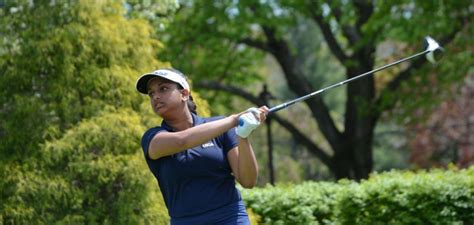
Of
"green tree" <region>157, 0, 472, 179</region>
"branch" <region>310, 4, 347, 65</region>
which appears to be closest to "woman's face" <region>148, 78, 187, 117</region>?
"green tree" <region>157, 0, 472, 179</region>

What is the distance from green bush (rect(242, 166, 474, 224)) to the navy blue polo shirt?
3905 millimetres

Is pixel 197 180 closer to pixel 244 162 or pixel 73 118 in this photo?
pixel 244 162

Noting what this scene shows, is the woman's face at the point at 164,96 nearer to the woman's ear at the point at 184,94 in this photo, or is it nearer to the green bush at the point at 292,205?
the woman's ear at the point at 184,94

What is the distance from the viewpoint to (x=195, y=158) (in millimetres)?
3832

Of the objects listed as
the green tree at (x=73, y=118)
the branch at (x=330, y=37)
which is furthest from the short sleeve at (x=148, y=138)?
the branch at (x=330, y=37)

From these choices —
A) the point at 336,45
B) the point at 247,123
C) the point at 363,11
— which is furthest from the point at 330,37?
the point at 247,123

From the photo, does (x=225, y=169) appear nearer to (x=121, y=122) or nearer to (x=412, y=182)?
(x=121, y=122)

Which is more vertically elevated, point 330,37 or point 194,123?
point 330,37

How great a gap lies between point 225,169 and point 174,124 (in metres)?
0.31

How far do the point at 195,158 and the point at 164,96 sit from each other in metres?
0.30

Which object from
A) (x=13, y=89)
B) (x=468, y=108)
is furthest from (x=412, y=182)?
(x=468, y=108)

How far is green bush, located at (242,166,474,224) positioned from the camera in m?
7.43

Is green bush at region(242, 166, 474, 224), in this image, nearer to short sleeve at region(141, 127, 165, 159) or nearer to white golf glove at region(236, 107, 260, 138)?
short sleeve at region(141, 127, 165, 159)

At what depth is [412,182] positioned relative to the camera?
758 cm
